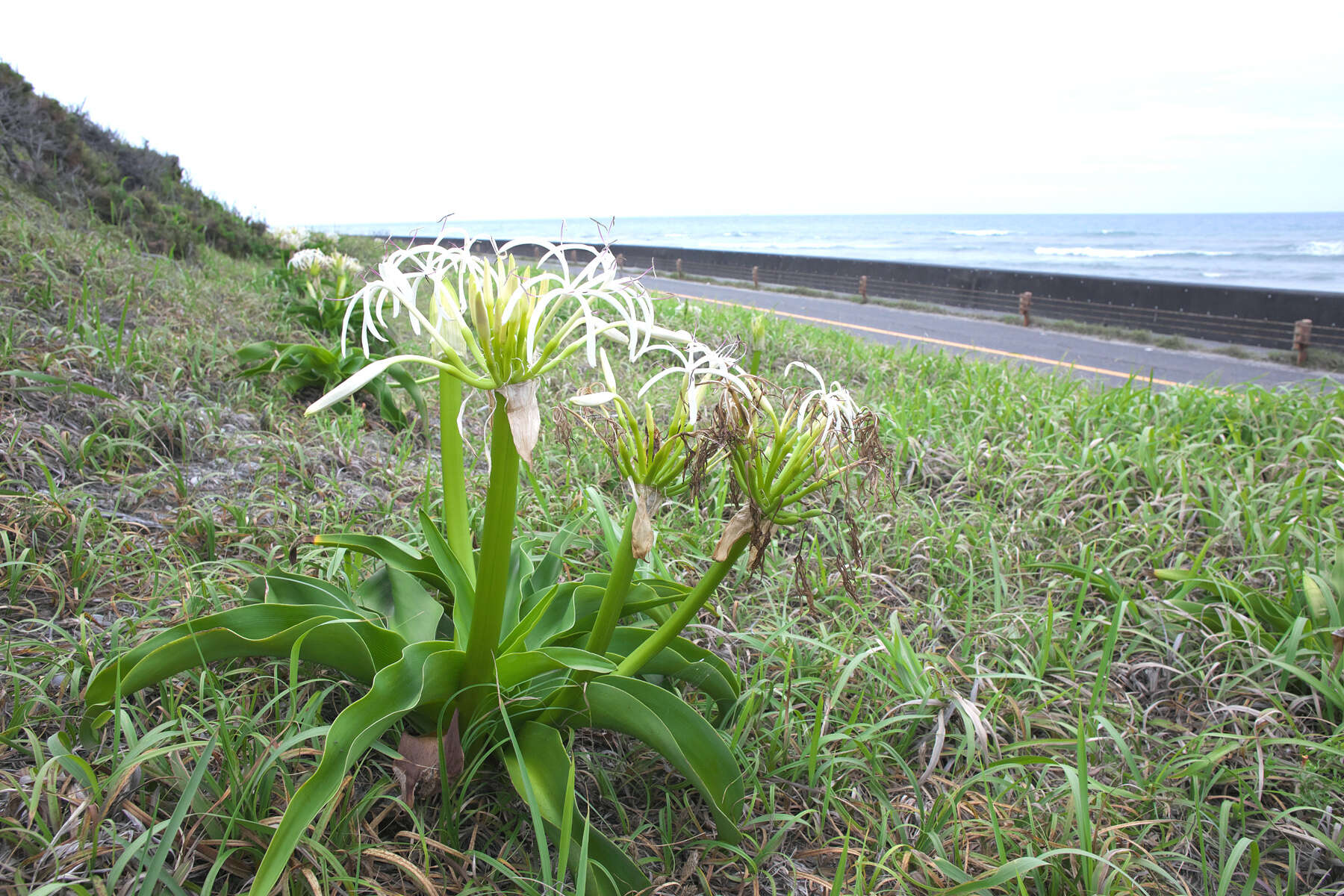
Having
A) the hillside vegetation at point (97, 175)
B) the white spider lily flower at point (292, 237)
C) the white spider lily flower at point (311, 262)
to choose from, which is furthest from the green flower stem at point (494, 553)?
the white spider lily flower at point (292, 237)

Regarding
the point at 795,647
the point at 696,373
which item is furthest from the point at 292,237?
the point at 696,373

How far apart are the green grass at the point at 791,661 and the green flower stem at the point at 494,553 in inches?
11.8

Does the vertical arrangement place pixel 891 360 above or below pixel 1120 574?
above

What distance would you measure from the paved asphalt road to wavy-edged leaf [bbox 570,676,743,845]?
6492mm

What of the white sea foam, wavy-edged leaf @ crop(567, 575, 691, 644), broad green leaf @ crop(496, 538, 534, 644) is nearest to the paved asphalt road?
broad green leaf @ crop(496, 538, 534, 644)

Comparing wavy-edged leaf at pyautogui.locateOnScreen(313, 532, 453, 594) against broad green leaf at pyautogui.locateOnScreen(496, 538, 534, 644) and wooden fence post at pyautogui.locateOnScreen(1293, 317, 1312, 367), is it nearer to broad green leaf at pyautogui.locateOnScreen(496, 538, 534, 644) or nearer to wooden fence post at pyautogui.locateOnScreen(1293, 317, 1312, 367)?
broad green leaf at pyautogui.locateOnScreen(496, 538, 534, 644)

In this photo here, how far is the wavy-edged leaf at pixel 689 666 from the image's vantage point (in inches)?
64.3

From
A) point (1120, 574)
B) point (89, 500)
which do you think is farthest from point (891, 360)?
point (89, 500)

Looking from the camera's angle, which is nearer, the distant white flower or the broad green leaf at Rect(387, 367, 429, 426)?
the broad green leaf at Rect(387, 367, 429, 426)

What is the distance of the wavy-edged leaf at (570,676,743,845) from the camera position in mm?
1375

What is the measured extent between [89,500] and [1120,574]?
3469 millimetres

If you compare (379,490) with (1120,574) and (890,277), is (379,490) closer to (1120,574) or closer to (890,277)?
(1120,574)

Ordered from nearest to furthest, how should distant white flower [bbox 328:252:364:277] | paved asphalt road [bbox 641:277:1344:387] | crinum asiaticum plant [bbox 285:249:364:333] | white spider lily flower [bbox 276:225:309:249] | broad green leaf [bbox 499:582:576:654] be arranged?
broad green leaf [bbox 499:582:576:654] < crinum asiaticum plant [bbox 285:249:364:333] < distant white flower [bbox 328:252:364:277] < white spider lily flower [bbox 276:225:309:249] < paved asphalt road [bbox 641:277:1344:387]

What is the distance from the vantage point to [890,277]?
57.2 feet
